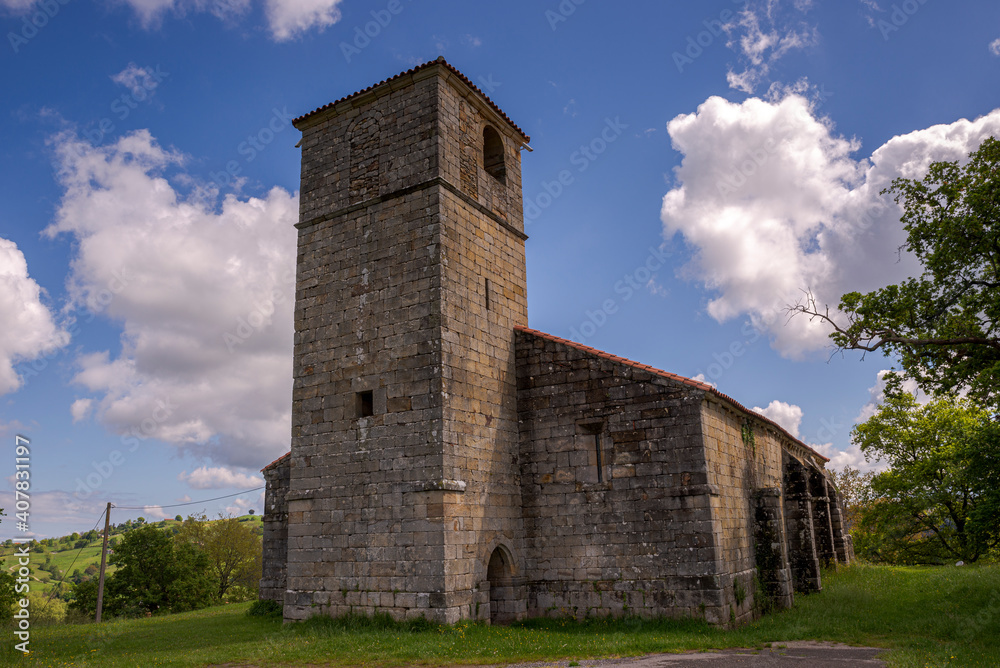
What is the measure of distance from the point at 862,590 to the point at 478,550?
11.0m

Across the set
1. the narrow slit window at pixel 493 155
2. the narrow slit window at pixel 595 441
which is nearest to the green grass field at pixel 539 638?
the narrow slit window at pixel 595 441

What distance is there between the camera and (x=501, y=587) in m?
12.9

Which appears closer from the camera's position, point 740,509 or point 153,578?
point 740,509

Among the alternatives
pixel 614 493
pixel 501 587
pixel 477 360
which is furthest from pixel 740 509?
pixel 477 360

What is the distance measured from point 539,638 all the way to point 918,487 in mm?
23730

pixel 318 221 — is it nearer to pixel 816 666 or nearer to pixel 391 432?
pixel 391 432

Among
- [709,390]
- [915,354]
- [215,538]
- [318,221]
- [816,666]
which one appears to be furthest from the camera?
[215,538]

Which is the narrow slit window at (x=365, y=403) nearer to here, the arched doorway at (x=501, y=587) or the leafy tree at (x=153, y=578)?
the arched doorway at (x=501, y=587)

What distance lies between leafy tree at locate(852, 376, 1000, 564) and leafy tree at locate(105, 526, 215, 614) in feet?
103

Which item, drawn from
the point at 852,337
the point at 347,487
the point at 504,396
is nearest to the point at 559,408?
the point at 504,396

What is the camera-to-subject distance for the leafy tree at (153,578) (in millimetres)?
28266

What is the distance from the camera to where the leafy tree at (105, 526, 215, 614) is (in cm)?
2827

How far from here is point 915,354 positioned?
454 inches

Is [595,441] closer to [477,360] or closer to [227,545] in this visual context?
[477,360]
